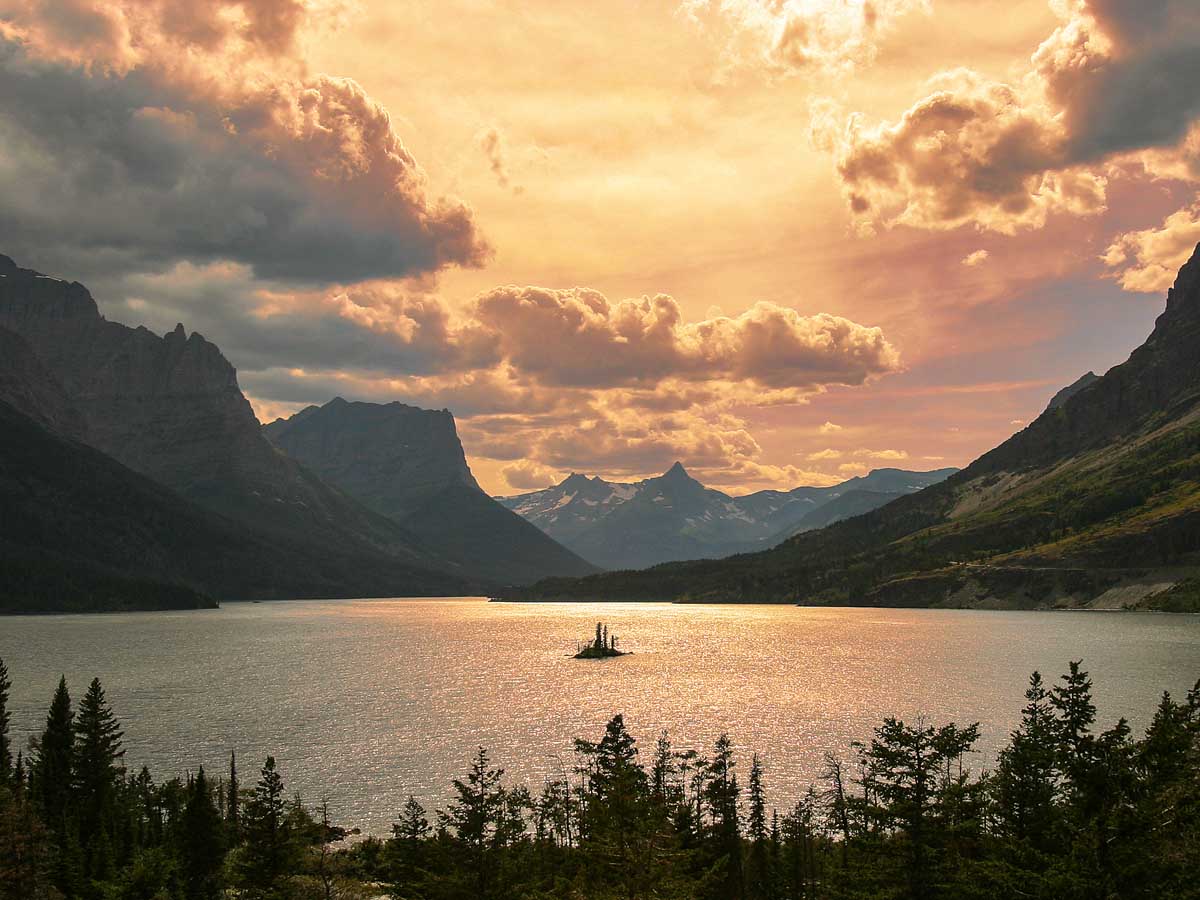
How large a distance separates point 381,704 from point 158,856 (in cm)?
10794

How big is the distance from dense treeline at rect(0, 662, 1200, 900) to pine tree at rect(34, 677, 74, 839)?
0.22 meters

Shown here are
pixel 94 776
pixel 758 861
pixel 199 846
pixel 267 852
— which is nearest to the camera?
pixel 267 852

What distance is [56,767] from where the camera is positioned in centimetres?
10144

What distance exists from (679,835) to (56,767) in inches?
3293

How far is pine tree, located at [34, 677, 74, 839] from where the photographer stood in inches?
3893

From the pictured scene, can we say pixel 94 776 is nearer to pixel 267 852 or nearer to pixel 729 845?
pixel 267 852

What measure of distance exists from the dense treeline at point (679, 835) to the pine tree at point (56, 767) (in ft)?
0.72

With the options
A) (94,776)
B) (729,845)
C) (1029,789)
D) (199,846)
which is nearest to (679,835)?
(729,845)

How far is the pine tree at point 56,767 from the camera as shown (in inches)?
3893

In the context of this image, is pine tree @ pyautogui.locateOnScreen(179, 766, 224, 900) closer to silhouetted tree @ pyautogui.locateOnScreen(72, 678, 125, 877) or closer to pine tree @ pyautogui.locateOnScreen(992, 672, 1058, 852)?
silhouetted tree @ pyautogui.locateOnScreen(72, 678, 125, 877)

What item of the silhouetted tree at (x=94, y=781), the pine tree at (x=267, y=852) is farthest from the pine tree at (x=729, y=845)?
the silhouetted tree at (x=94, y=781)

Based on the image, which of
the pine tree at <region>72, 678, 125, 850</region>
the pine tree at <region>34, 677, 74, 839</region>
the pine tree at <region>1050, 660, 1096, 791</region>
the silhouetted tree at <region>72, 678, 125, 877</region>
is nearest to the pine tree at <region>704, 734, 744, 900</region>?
the pine tree at <region>1050, 660, 1096, 791</region>

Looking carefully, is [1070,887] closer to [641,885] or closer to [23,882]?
[641,885]

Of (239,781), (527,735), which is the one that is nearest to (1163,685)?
(527,735)
